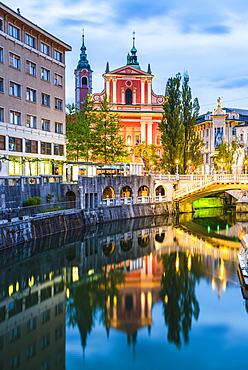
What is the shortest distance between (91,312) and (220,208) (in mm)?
53226

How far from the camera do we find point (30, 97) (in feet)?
156

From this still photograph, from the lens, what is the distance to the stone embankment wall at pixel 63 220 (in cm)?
3114

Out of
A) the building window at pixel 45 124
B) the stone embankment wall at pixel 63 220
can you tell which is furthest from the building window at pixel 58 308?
the building window at pixel 45 124

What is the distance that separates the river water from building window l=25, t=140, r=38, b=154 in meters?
12.5

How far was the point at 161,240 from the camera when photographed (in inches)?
1629

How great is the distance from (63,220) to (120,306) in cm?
1787

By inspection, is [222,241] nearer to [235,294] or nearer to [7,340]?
[235,294]

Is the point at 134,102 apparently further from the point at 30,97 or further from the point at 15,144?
the point at 15,144

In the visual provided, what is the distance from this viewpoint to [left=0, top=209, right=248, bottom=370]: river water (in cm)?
1717

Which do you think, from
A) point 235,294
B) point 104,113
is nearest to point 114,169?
point 104,113

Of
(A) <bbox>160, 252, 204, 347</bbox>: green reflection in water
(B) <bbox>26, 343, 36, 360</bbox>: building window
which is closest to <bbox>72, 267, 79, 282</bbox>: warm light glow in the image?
(A) <bbox>160, 252, 204, 347</bbox>: green reflection in water

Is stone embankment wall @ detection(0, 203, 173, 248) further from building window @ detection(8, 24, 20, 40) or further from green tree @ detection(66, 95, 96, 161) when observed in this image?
building window @ detection(8, 24, 20, 40)

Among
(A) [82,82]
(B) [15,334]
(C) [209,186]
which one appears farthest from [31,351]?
(A) [82,82]

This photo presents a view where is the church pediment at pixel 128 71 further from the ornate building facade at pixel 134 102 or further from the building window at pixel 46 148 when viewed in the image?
the building window at pixel 46 148
